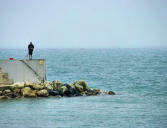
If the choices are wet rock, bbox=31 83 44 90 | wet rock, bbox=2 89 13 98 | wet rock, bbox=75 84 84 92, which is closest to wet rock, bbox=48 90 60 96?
wet rock, bbox=31 83 44 90

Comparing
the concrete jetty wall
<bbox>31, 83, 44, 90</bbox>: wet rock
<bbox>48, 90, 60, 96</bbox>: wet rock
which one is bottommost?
<bbox>48, 90, 60, 96</bbox>: wet rock

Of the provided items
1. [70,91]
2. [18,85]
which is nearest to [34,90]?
[18,85]

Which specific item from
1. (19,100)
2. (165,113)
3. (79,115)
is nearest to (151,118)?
(165,113)

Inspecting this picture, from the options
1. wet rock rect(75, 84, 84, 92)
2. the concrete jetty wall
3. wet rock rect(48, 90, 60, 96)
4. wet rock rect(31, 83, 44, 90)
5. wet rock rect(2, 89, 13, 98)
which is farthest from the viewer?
wet rock rect(75, 84, 84, 92)

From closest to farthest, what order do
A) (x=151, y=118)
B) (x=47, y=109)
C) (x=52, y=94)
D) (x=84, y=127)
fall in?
(x=84, y=127), (x=151, y=118), (x=47, y=109), (x=52, y=94)

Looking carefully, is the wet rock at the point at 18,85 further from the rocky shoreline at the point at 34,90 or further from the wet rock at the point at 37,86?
the wet rock at the point at 37,86

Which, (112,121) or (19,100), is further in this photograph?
(19,100)

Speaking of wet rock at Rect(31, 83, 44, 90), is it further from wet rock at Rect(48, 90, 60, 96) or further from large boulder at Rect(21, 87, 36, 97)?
wet rock at Rect(48, 90, 60, 96)

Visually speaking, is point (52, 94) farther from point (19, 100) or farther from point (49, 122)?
point (49, 122)

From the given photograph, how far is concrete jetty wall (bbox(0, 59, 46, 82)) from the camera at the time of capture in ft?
119

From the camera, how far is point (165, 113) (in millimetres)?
32219

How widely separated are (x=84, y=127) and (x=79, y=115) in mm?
3185

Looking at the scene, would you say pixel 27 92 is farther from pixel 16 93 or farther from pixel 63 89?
pixel 63 89

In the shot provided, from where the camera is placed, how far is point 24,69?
120ft
